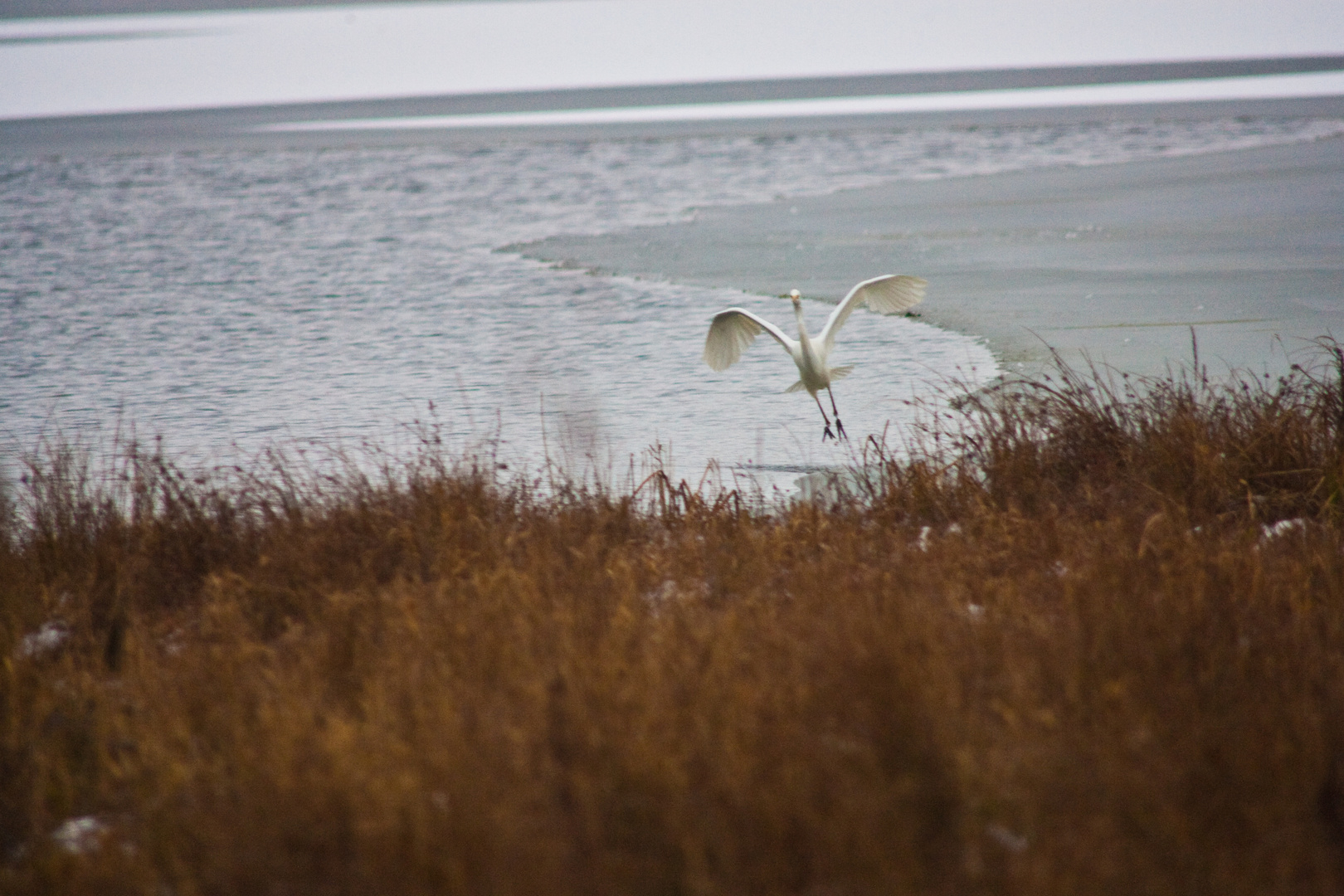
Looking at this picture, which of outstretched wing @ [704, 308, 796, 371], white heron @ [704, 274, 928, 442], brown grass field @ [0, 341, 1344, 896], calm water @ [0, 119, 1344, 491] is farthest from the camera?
calm water @ [0, 119, 1344, 491]

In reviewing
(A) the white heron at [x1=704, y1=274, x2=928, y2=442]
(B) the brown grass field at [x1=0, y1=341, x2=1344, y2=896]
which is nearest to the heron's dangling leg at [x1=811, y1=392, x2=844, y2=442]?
(A) the white heron at [x1=704, y1=274, x2=928, y2=442]

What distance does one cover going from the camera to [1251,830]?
2.49m

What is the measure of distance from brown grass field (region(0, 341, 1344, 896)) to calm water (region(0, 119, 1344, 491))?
84cm

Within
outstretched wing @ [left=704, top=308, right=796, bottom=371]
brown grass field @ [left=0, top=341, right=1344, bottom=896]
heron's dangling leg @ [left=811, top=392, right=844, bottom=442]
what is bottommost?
brown grass field @ [left=0, top=341, right=1344, bottom=896]

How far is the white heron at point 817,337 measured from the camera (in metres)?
5.63

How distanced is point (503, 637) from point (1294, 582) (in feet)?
7.21

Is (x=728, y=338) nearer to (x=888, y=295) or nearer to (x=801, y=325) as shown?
(x=801, y=325)

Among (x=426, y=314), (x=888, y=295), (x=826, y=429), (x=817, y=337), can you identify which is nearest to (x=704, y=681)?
(x=826, y=429)

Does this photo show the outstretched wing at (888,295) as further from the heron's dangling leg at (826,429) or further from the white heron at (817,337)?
the heron's dangling leg at (826,429)

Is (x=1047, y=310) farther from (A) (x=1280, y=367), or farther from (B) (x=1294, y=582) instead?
(B) (x=1294, y=582)

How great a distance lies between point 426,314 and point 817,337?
161 inches

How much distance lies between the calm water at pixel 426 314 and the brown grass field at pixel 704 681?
842 millimetres

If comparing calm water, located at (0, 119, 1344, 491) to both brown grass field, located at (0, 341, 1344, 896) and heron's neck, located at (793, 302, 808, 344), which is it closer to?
heron's neck, located at (793, 302, 808, 344)

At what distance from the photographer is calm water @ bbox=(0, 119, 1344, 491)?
6574mm
